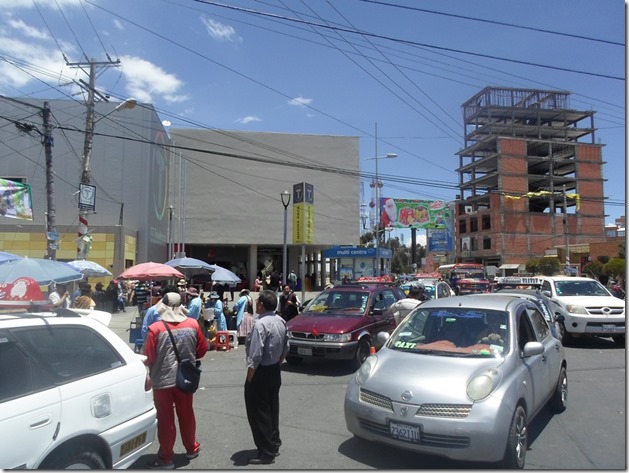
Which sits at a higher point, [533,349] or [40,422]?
[533,349]

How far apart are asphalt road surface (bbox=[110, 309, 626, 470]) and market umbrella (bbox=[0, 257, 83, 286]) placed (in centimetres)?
317

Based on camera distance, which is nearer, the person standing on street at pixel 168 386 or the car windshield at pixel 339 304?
the person standing on street at pixel 168 386

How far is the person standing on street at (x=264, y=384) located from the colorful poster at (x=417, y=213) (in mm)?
42005

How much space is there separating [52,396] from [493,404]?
3.54m

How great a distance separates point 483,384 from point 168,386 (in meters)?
3.03

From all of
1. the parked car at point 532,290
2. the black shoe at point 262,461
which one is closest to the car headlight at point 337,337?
the parked car at point 532,290

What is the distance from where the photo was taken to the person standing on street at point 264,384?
15.4ft

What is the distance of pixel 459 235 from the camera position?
280ft

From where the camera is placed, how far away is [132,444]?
3.89 meters

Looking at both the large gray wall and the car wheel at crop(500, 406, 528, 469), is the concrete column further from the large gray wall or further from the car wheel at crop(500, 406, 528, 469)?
the car wheel at crop(500, 406, 528, 469)

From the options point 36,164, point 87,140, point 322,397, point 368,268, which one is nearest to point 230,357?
point 322,397

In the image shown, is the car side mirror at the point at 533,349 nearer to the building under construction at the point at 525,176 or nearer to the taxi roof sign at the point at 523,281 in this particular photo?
the taxi roof sign at the point at 523,281

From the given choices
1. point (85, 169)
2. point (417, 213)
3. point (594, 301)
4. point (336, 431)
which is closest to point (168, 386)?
point (336, 431)

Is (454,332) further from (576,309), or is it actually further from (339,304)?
(576,309)
